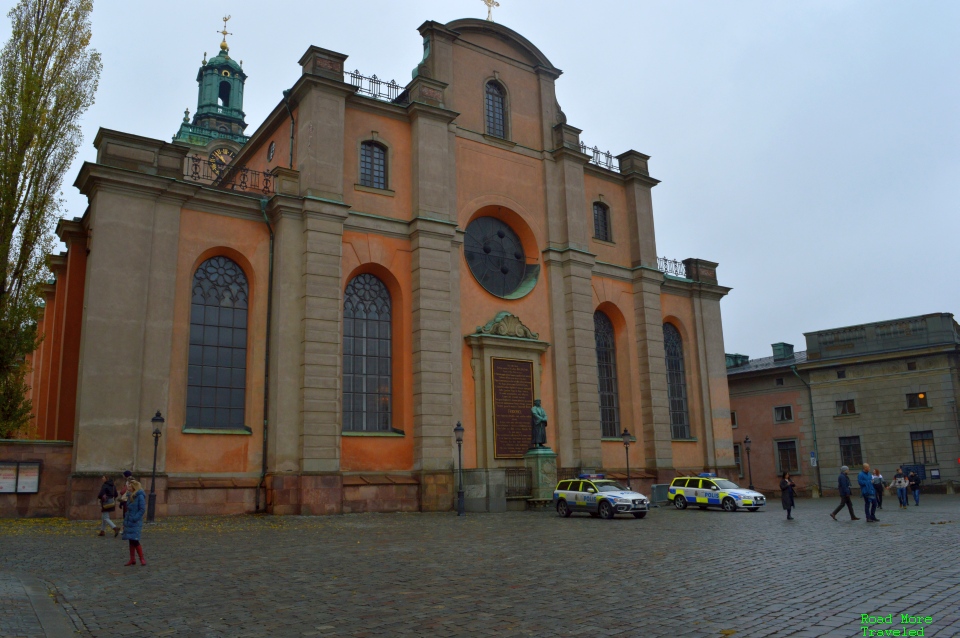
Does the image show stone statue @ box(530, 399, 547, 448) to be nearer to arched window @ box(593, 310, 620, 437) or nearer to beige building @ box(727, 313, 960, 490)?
arched window @ box(593, 310, 620, 437)

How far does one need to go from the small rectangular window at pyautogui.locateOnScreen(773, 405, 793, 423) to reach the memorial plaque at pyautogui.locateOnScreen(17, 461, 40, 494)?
4090cm

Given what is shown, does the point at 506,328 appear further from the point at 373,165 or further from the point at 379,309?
the point at 373,165

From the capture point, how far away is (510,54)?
35.3 metres

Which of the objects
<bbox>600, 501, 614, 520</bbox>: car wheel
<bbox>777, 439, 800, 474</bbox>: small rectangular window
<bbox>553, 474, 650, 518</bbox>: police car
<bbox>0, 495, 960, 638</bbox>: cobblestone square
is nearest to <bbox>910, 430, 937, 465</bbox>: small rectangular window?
<bbox>777, 439, 800, 474</bbox>: small rectangular window

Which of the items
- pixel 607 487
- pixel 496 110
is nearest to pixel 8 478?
pixel 607 487

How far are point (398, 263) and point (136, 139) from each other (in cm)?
997

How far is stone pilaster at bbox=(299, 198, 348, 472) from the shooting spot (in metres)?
25.1

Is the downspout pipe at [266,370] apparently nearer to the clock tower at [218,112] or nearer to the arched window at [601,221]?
the arched window at [601,221]

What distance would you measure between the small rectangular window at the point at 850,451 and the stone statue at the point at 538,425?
939 inches

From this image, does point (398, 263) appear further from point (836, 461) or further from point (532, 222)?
point (836, 461)

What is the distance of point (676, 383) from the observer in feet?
127

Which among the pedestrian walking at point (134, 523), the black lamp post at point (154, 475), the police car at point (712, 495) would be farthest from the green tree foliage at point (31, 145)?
the police car at point (712, 495)

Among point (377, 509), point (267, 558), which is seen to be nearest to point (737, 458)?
point (377, 509)

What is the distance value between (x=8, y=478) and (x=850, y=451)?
1642 inches
